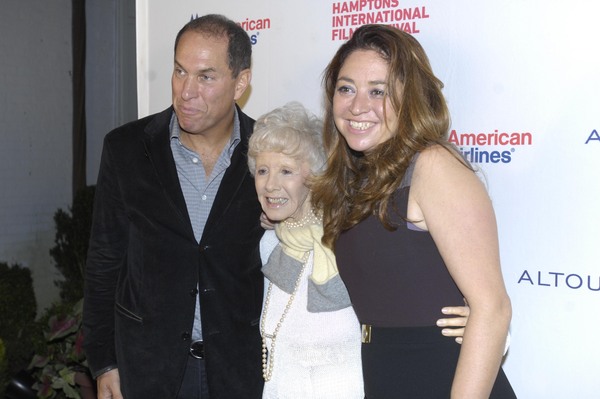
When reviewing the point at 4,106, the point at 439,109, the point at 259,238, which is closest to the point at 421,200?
the point at 439,109

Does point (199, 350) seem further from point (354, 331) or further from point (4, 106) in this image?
point (4, 106)

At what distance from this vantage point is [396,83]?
1.88 m

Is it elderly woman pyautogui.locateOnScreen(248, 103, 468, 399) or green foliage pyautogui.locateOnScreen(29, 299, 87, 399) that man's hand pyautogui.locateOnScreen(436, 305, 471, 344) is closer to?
elderly woman pyautogui.locateOnScreen(248, 103, 468, 399)

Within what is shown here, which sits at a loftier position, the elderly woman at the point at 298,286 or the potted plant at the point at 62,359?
the elderly woman at the point at 298,286

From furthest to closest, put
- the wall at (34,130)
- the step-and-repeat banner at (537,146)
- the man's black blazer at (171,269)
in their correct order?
the wall at (34,130) < the man's black blazer at (171,269) < the step-and-repeat banner at (537,146)

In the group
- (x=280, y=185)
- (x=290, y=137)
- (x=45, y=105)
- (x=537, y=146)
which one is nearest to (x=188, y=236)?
(x=280, y=185)

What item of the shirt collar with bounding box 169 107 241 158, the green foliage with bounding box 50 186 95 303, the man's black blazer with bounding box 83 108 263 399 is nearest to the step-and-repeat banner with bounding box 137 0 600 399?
the shirt collar with bounding box 169 107 241 158

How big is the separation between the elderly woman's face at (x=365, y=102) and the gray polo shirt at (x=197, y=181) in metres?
0.66

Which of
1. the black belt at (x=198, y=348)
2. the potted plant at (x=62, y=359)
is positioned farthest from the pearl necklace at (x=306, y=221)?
the potted plant at (x=62, y=359)

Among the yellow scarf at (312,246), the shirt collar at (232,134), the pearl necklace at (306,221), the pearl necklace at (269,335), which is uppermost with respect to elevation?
the shirt collar at (232,134)

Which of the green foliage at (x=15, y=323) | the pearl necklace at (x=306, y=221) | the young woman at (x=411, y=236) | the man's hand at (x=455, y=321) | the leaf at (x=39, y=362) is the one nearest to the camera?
the young woman at (x=411, y=236)

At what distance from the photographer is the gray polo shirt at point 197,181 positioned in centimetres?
247

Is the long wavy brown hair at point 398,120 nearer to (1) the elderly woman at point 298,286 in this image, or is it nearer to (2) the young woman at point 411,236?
(2) the young woman at point 411,236

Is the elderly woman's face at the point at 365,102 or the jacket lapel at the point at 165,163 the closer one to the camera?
the elderly woman's face at the point at 365,102
